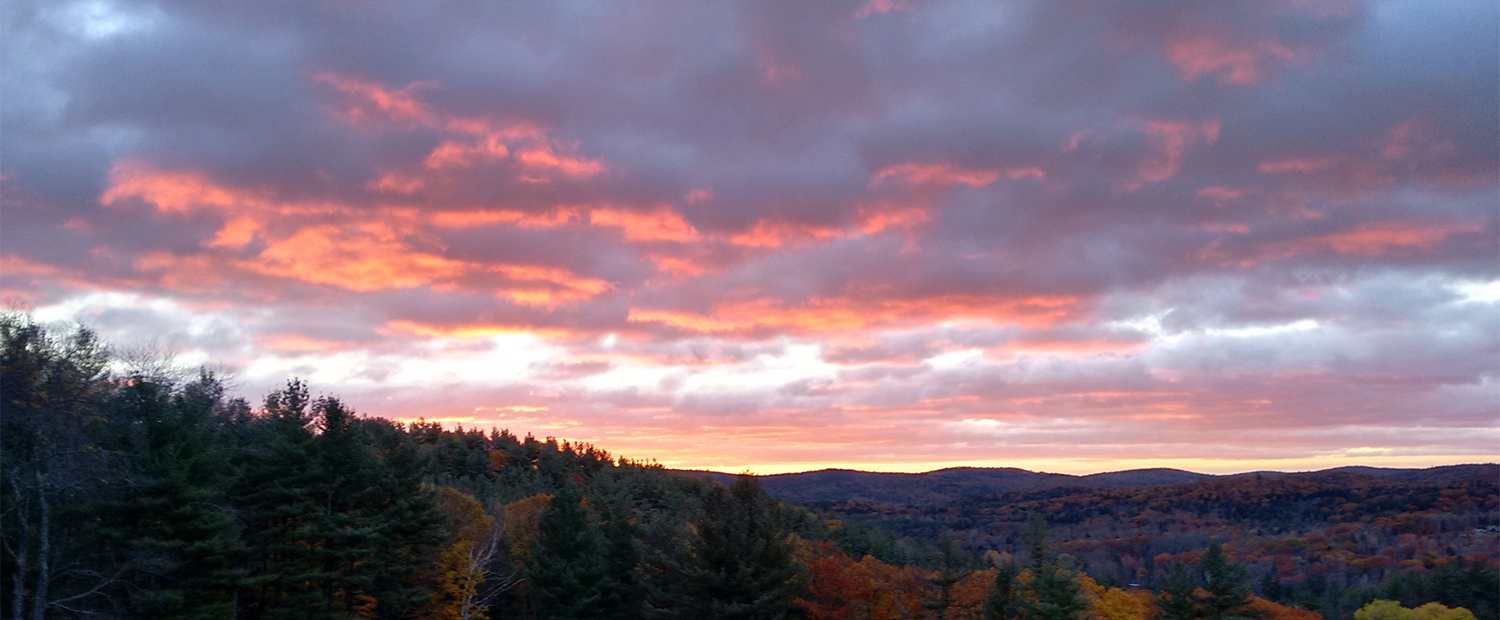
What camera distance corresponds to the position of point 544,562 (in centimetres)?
5256

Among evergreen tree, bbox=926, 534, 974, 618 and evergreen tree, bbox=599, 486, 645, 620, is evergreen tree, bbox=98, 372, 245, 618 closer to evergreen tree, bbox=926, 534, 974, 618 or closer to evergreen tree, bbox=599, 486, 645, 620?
evergreen tree, bbox=599, 486, 645, 620

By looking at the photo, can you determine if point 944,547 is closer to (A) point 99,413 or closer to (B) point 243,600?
(B) point 243,600

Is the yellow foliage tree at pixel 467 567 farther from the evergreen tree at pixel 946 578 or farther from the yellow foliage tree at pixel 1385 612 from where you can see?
the yellow foliage tree at pixel 1385 612

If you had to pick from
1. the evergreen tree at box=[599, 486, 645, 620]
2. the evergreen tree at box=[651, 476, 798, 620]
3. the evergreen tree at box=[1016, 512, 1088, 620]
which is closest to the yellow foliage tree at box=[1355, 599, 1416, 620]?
the evergreen tree at box=[1016, 512, 1088, 620]

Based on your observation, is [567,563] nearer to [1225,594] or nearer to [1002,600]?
[1002,600]

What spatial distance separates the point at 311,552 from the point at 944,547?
3326 centimetres

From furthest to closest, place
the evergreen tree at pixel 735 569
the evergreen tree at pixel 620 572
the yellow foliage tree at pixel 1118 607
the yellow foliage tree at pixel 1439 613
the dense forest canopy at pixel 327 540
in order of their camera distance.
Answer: the yellow foliage tree at pixel 1439 613 < the yellow foliage tree at pixel 1118 607 < the evergreen tree at pixel 620 572 < the evergreen tree at pixel 735 569 < the dense forest canopy at pixel 327 540

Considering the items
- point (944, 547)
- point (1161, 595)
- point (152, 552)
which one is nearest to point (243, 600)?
point (152, 552)

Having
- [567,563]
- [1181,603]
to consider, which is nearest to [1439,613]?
[1181,603]

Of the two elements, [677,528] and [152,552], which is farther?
[677,528]

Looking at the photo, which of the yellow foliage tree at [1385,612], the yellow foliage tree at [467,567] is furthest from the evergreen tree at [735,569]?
the yellow foliage tree at [1385,612]

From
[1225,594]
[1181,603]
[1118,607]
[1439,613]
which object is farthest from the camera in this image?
[1439,613]

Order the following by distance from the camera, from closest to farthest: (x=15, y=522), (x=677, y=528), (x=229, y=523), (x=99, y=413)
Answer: (x=15, y=522) → (x=99, y=413) → (x=229, y=523) → (x=677, y=528)

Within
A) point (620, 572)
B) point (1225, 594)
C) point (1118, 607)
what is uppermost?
point (620, 572)
